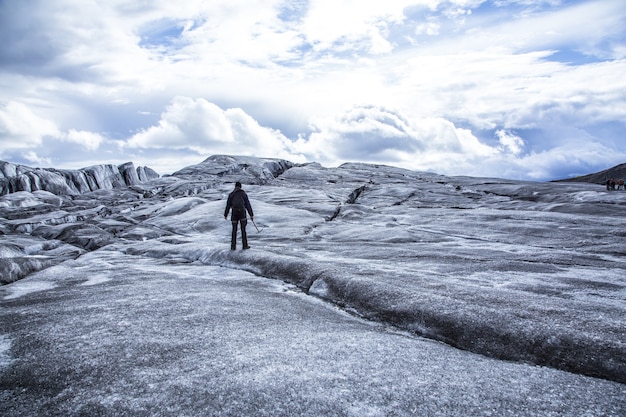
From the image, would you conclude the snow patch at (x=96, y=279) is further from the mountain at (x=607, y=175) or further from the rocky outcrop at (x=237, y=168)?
the mountain at (x=607, y=175)

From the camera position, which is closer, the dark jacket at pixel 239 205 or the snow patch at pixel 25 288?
the snow patch at pixel 25 288

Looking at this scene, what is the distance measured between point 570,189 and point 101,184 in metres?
88.4

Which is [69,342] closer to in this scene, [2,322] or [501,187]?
[2,322]

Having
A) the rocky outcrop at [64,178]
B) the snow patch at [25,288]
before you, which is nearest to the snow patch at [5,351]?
the snow patch at [25,288]

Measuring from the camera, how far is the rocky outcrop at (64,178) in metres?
71.0

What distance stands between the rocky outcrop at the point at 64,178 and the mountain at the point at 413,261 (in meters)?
19.2

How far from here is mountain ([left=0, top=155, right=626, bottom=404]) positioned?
854 cm

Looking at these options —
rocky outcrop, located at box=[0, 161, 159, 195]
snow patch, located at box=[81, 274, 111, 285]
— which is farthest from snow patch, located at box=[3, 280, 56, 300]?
rocky outcrop, located at box=[0, 161, 159, 195]

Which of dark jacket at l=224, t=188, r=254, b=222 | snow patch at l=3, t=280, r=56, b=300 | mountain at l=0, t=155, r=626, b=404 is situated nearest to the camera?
mountain at l=0, t=155, r=626, b=404

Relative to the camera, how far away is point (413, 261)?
1869 centimetres

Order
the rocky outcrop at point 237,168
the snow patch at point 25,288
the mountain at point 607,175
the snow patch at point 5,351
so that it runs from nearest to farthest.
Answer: the snow patch at point 5,351 < the snow patch at point 25,288 < the rocky outcrop at point 237,168 < the mountain at point 607,175

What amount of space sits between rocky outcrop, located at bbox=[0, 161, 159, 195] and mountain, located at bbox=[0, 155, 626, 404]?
19.2 metres

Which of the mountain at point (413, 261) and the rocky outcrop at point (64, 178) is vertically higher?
the rocky outcrop at point (64, 178)

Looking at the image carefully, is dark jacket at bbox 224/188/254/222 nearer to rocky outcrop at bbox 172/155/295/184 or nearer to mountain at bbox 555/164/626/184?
rocky outcrop at bbox 172/155/295/184
